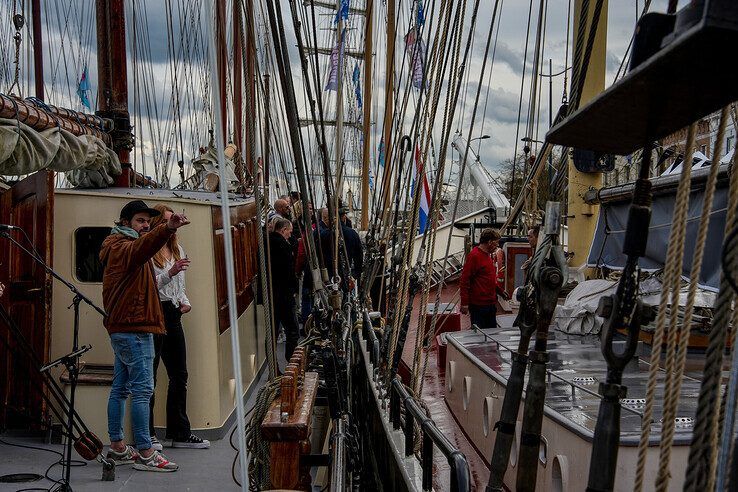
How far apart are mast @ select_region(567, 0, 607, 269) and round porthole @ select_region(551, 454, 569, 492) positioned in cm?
480

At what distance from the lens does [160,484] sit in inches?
178

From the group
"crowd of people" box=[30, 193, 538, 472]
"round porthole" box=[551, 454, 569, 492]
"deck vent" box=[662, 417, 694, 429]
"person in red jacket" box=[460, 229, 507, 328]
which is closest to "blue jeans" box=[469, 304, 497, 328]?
"person in red jacket" box=[460, 229, 507, 328]

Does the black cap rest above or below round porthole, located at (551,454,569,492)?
above

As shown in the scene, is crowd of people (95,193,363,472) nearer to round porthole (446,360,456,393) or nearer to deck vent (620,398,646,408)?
deck vent (620,398,646,408)

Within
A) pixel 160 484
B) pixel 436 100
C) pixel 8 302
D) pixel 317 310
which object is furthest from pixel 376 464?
pixel 8 302

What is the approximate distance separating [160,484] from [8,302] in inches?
73.8

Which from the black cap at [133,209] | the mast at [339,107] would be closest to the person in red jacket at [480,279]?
the mast at [339,107]

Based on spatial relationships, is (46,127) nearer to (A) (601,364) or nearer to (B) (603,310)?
(A) (601,364)

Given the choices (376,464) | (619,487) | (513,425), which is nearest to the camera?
(513,425)

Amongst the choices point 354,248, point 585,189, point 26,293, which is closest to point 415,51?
point 26,293

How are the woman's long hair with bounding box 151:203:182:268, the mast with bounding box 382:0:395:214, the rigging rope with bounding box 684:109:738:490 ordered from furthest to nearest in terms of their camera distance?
the mast with bounding box 382:0:395:214 < the woman's long hair with bounding box 151:203:182:268 < the rigging rope with bounding box 684:109:738:490

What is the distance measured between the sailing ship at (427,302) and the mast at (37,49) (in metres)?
6.48

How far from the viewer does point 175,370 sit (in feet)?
17.3

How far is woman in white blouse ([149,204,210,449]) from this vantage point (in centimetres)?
512
